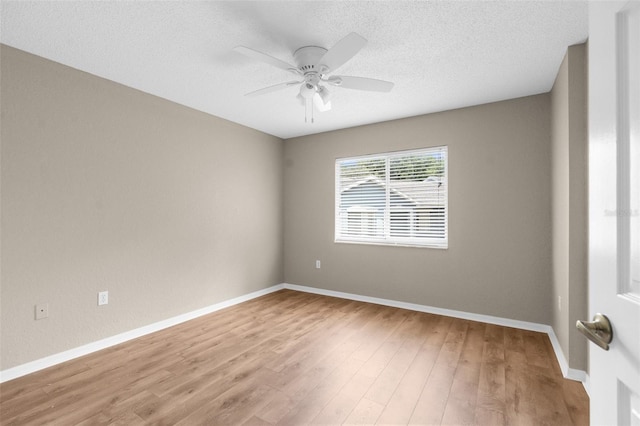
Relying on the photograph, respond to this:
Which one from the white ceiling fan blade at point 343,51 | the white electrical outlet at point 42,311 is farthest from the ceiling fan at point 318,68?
the white electrical outlet at point 42,311

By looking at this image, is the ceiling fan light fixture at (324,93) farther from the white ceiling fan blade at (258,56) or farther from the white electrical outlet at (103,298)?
the white electrical outlet at (103,298)

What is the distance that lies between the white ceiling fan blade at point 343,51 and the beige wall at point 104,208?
2.17 meters

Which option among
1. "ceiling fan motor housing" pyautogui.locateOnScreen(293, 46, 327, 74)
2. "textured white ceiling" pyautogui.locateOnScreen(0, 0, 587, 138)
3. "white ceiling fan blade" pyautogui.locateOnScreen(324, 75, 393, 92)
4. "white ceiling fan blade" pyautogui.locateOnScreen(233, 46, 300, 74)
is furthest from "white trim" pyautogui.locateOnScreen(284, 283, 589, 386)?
"white ceiling fan blade" pyautogui.locateOnScreen(233, 46, 300, 74)

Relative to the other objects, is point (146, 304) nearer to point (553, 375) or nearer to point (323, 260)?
point (323, 260)

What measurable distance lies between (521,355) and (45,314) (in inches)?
160

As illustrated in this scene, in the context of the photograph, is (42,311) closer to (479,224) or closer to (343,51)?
(343,51)

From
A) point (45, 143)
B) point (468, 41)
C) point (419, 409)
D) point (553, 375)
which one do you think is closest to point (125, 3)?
point (45, 143)

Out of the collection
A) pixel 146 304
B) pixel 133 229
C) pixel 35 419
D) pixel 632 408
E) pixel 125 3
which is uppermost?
pixel 125 3

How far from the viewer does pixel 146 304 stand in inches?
125

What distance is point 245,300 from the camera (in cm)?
432

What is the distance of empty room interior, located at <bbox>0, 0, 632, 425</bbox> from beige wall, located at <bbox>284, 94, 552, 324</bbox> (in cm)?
2

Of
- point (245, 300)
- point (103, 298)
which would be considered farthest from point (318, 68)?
point (245, 300)

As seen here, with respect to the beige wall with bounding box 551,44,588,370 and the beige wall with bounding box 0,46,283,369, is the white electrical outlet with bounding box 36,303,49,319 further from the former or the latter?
the beige wall with bounding box 551,44,588,370

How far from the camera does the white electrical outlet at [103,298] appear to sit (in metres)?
2.80
